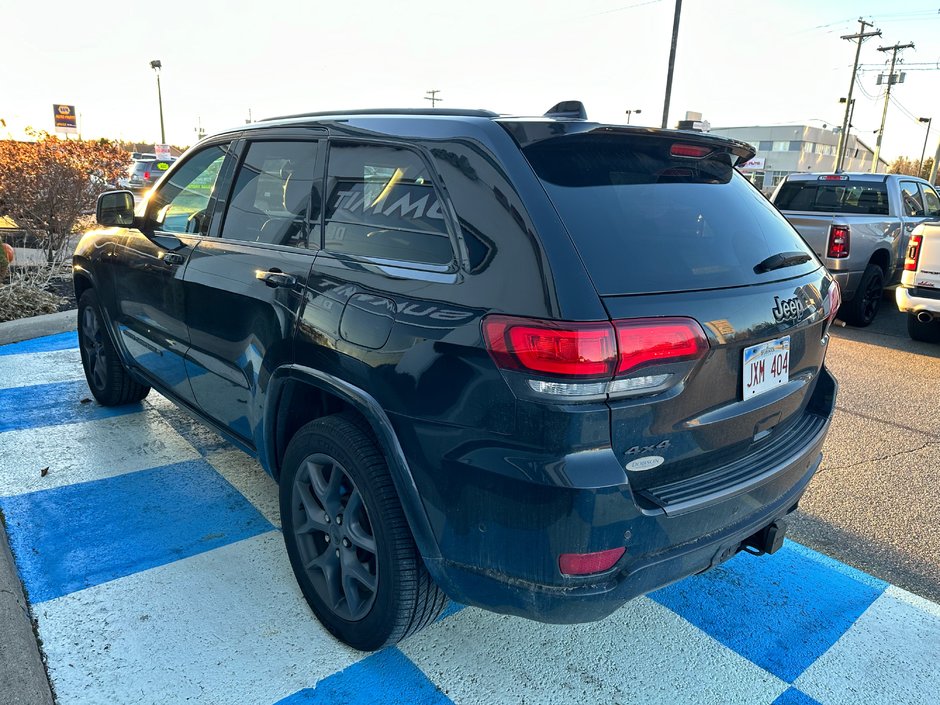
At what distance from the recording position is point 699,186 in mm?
2461

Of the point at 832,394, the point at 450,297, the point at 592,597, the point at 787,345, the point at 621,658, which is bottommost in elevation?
the point at 621,658

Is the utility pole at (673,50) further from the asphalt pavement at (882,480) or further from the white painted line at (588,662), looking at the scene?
the white painted line at (588,662)

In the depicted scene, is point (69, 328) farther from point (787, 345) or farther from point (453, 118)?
point (787, 345)

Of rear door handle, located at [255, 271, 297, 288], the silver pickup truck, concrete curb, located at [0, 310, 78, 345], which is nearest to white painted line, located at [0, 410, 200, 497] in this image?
rear door handle, located at [255, 271, 297, 288]

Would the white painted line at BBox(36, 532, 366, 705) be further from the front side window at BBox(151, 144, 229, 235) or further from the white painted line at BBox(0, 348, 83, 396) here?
the white painted line at BBox(0, 348, 83, 396)

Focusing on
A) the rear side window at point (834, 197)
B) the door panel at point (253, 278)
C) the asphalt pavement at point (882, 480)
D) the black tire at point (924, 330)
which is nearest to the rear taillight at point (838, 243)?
the black tire at point (924, 330)

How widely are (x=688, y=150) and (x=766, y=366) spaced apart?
2.66ft

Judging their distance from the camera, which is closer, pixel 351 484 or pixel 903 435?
pixel 351 484

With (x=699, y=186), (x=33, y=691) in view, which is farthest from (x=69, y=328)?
(x=699, y=186)

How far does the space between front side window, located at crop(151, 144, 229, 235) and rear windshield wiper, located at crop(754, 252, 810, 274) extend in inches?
97.1

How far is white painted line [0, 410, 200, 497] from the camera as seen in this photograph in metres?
3.71

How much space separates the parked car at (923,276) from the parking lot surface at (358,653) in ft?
15.7

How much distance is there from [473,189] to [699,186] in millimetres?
922

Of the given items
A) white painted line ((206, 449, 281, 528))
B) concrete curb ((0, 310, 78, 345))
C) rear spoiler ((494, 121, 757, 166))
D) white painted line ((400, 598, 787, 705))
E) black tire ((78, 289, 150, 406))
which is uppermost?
rear spoiler ((494, 121, 757, 166))
